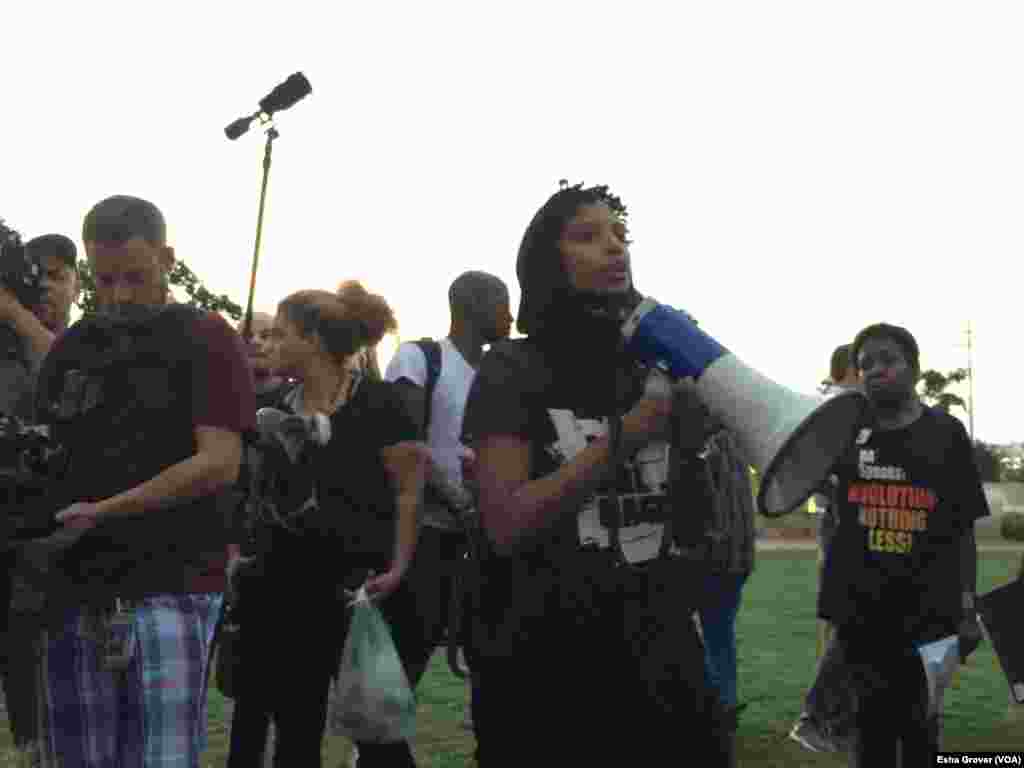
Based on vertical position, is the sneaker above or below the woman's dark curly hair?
below

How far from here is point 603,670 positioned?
316cm

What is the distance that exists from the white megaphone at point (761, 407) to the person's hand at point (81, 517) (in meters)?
1.22

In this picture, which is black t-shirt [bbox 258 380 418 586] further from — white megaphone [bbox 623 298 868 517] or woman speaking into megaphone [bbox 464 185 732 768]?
white megaphone [bbox 623 298 868 517]

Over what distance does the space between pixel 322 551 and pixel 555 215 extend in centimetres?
196

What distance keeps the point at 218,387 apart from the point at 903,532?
3.31 m

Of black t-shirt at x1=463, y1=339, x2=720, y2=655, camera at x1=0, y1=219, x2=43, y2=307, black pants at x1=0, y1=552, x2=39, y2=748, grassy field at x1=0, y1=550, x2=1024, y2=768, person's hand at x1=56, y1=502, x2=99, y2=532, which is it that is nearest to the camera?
black t-shirt at x1=463, y1=339, x2=720, y2=655

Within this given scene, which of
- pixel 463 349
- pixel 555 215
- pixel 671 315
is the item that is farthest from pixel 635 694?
pixel 463 349

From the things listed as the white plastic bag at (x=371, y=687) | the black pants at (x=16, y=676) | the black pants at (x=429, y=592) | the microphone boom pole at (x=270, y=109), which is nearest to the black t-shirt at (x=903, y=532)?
the black pants at (x=429, y=592)

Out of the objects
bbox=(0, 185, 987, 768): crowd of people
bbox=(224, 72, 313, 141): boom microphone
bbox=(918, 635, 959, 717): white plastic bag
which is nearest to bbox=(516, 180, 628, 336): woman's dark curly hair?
bbox=(0, 185, 987, 768): crowd of people

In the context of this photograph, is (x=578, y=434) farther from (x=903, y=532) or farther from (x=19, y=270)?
(x=903, y=532)

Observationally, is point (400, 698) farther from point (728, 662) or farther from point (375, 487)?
point (728, 662)

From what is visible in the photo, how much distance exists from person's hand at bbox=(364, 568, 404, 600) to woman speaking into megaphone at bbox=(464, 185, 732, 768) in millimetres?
1747

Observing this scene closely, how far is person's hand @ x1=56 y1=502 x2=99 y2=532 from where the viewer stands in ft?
11.3

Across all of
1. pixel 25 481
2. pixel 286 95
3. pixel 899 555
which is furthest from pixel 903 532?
pixel 25 481
